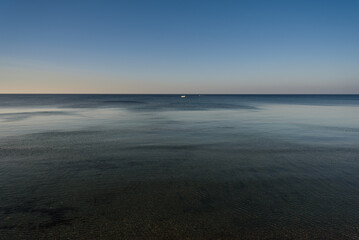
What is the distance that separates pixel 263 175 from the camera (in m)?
10.3

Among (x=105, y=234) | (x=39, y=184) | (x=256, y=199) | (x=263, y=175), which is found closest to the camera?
(x=105, y=234)

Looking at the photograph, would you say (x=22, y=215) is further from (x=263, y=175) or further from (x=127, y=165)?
(x=263, y=175)

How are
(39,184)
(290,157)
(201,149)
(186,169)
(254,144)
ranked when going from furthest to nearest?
1. (254,144)
2. (201,149)
3. (290,157)
4. (186,169)
5. (39,184)

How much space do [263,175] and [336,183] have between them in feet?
9.45

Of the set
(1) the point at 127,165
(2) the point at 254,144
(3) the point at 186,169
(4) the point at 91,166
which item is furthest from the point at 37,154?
(2) the point at 254,144

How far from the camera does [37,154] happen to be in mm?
13836

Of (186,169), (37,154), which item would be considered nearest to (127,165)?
(186,169)

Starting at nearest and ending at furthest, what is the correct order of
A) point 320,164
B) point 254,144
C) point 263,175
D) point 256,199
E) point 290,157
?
point 256,199 < point 263,175 < point 320,164 < point 290,157 < point 254,144

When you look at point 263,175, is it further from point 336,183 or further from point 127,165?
point 127,165

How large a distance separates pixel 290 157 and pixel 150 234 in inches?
407

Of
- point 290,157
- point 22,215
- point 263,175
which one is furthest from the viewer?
point 290,157

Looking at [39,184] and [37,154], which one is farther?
[37,154]

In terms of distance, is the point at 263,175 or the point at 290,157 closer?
the point at 263,175

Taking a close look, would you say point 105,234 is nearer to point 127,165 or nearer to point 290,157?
point 127,165
